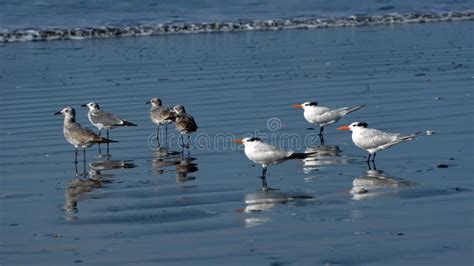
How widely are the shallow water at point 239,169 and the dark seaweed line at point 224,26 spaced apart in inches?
327

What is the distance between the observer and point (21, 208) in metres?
11.2

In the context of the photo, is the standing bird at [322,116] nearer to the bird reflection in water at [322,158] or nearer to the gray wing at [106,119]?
the bird reflection in water at [322,158]

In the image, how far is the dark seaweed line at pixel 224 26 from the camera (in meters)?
34.6

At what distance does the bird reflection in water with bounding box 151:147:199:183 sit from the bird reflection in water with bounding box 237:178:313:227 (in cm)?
135

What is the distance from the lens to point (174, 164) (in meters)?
13.7

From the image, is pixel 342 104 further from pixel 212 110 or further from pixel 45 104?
pixel 45 104

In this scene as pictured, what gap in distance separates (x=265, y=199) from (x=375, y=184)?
54.9 inches

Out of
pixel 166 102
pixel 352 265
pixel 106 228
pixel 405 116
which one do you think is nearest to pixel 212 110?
pixel 166 102

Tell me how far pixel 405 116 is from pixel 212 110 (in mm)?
3364

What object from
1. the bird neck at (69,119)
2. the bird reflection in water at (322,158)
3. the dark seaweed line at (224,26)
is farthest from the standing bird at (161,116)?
the dark seaweed line at (224,26)

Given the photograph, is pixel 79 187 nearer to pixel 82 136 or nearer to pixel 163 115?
pixel 82 136

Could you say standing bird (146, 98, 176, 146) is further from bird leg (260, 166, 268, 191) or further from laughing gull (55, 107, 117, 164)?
bird leg (260, 166, 268, 191)

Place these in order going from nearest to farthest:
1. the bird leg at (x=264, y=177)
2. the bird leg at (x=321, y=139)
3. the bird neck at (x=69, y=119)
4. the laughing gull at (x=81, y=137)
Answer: the bird leg at (x=264, y=177), the laughing gull at (x=81, y=137), the bird neck at (x=69, y=119), the bird leg at (x=321, y=139)

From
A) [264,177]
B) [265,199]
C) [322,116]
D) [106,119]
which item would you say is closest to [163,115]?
[106,119]
